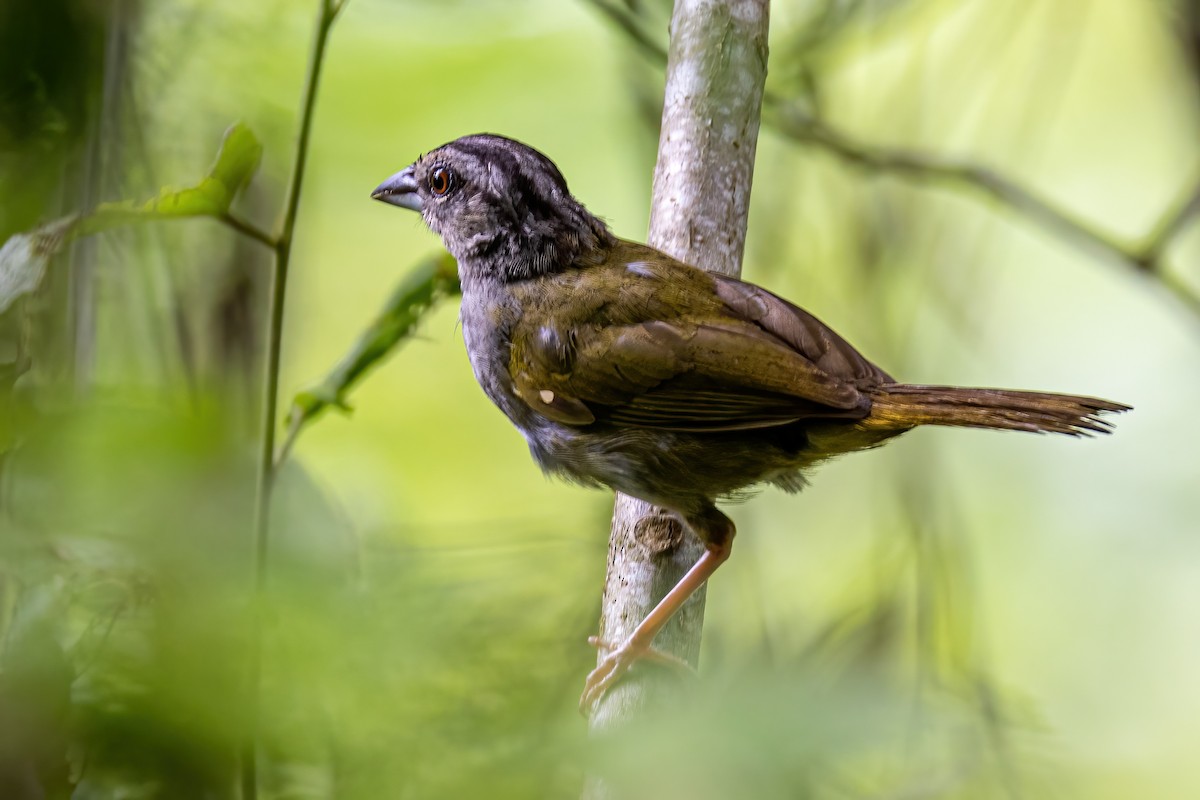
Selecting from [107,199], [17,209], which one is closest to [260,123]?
[107,199]

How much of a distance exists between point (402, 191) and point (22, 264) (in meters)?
2.11

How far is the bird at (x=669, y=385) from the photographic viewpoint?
2.93m

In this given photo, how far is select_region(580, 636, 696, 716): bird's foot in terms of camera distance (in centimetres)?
261

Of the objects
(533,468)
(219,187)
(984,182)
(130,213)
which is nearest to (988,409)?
(984,182)

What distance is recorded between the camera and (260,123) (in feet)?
14.2

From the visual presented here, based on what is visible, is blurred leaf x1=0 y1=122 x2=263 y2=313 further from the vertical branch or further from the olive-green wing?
the vertical branch

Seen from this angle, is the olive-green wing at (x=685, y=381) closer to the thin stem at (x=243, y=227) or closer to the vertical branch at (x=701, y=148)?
the vertical branch at (x=701, y=148)

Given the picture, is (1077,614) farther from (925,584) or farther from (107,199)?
(107,199)

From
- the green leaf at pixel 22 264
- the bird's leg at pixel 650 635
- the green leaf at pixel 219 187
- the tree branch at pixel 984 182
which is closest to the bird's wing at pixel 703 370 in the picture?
the bird's leg at pixel 650 635

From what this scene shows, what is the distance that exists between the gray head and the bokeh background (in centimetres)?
73

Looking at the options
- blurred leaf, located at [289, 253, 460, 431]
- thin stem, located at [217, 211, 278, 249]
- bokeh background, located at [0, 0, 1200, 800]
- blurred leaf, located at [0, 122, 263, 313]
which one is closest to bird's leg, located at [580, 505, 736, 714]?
bokeh background, located at [0, 0, 1200, 800]

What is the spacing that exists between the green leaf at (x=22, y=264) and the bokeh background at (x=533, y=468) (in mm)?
76

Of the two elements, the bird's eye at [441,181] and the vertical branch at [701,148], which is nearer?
the vertical branch at [701,148]

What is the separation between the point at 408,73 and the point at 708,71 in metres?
3.13
